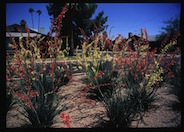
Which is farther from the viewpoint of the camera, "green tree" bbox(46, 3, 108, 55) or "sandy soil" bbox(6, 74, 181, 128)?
"green tree" bbox(46, 3, 108, 55)

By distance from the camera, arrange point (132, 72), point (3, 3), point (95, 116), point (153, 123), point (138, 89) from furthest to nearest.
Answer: point (132, 72) → point (138, 89) → point (95, 116) → point (153, 123) → point (3, 3)

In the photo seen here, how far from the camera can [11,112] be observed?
→ 2918mm

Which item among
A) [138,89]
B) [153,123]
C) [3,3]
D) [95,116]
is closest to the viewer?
[3,3]

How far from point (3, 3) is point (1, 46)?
631 millimetres

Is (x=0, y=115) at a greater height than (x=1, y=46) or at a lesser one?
lesser

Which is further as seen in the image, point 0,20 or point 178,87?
point 178,87

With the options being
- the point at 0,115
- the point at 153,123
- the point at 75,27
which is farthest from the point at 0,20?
the point at 75,27

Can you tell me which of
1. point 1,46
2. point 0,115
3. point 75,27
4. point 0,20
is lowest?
point 0,115

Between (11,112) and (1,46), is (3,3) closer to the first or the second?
(1,46)

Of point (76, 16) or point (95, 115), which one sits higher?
point (76, 16)

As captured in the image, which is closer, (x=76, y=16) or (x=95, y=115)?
(x=95, y=115)

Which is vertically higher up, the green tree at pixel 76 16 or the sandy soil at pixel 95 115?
the green tree at pixel 76 16

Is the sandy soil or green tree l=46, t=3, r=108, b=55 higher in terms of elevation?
green tree l=46, t=3, r=108, b=55

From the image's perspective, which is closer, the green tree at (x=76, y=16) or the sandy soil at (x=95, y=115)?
the sandy soil at (x=95, y=115)
